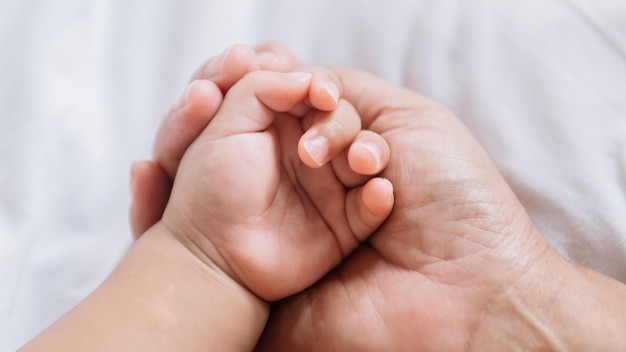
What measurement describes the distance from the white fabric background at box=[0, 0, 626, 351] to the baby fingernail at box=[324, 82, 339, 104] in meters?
0.22

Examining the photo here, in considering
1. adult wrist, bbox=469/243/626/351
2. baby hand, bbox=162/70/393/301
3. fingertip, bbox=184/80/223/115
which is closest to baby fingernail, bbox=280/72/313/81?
baby hand, bbox=162/70/393/301

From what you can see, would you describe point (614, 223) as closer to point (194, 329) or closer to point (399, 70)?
point (399, 70)

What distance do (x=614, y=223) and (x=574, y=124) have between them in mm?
147

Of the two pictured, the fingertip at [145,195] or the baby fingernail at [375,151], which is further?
the fingertip at [145,195]

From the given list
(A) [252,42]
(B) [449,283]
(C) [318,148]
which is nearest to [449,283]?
(B) [449,283]

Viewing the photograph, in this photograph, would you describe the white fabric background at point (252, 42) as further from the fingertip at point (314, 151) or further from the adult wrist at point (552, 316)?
the fingertip at point (314, 151)

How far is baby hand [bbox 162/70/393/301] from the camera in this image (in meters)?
0.83

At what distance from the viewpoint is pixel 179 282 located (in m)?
0.82

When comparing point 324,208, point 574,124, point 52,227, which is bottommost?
point 52,227

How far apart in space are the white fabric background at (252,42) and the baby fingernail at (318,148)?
0.90 feet

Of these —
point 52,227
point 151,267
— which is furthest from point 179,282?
point 52,227

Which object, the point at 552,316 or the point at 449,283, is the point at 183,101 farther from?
the point at 552,316

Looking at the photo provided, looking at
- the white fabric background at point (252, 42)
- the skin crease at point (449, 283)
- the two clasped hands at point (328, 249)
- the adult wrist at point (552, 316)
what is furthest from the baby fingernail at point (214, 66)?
the adult wrist at point (552, 316)

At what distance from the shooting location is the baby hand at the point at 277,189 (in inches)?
32.7
